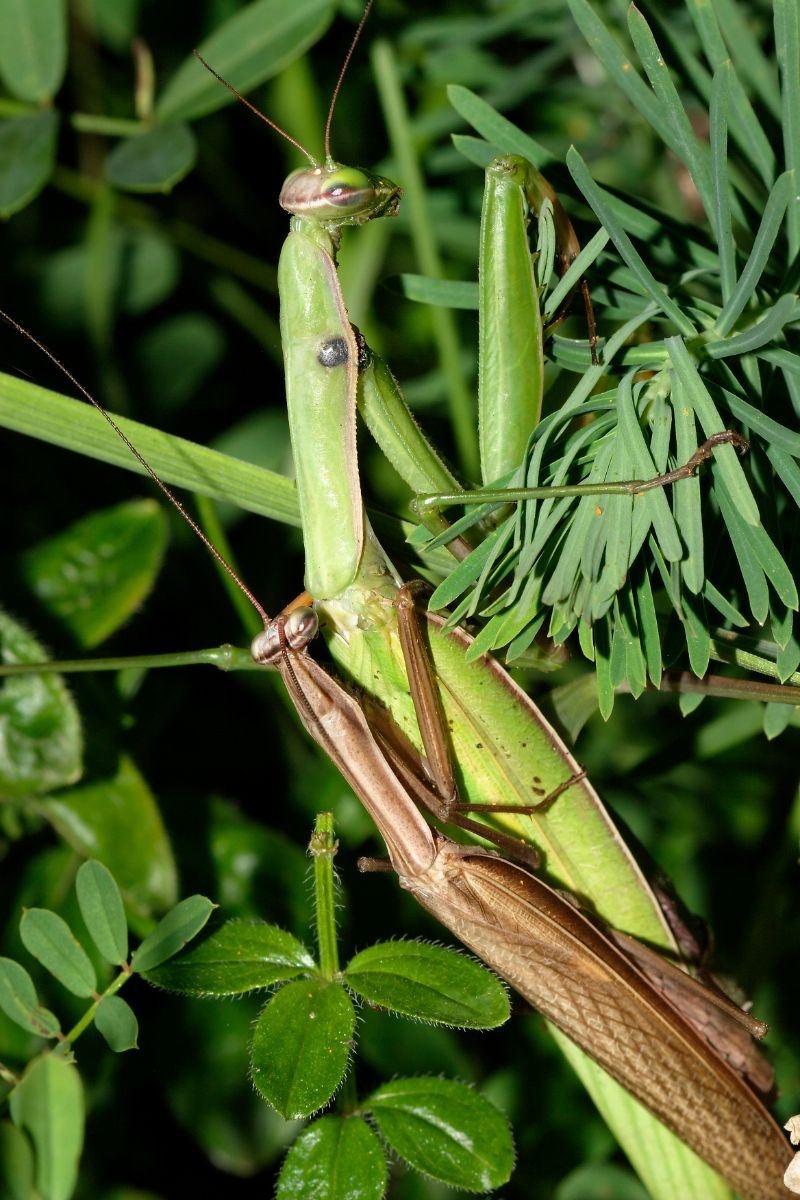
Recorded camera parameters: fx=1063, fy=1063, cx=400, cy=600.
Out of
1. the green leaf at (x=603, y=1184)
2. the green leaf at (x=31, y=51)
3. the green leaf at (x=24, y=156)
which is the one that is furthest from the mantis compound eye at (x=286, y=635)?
the green leaf at (x=31, y=51)

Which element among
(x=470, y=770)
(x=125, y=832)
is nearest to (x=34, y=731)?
(x=125, y=832)

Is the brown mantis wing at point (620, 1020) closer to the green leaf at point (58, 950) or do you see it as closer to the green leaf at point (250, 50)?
the green leaf at point (58, 950)

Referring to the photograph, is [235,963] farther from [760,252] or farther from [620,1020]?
[760,252]

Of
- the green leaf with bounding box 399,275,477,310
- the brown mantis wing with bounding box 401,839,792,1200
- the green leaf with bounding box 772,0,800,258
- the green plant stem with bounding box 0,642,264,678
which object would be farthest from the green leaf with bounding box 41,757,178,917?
the green leaf with bounding box 772,0,800,258

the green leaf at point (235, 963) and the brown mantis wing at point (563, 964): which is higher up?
the green leaf at point (235, 963)

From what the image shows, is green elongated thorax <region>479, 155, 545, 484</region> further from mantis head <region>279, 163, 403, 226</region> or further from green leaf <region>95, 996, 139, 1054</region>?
green leaf <region>95, 996, 139, 1054</region>

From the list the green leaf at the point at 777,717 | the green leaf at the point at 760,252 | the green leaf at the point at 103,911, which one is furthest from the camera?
the green leaf at the point at 777,717

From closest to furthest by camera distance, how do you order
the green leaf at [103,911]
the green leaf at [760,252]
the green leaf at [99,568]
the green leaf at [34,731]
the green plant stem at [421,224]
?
1. the green leaf at [760,252]
2. the green leaf at [103,911]
3. the green leaf at [34,731]
4. the green leaf at [99,568]
5. the green plant stem at [421,224]
